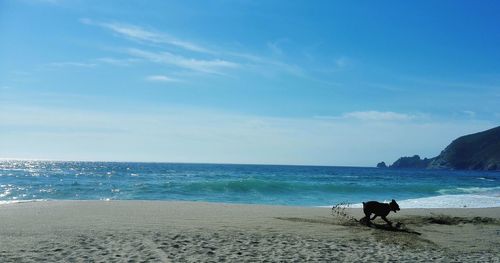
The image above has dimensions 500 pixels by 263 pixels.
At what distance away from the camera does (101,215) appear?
13422mm

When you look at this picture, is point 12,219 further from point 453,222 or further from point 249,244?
point 453,222

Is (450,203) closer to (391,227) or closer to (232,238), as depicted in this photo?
(391,227)

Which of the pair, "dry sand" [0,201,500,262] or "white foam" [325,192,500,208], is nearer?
"dry sand" [0,201,500,262]

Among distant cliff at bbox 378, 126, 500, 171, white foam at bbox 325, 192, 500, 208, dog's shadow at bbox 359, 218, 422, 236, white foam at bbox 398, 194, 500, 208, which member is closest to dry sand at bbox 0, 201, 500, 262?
dog's shadow at bbox 359, 218, 422, 236

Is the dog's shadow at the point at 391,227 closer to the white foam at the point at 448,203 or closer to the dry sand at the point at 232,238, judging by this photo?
the dry sand at the point at 232,238

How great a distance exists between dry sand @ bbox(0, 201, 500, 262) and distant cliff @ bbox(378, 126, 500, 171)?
459 ft

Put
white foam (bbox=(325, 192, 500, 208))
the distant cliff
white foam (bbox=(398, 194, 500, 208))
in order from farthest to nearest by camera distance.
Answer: the distant cliff → white foam (bbox=(398, 194, 500, 208)) → white foam (bbox=(325, 192, 500, 208))

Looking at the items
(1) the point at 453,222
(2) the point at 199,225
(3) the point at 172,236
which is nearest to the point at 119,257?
(3) the point at 172,236

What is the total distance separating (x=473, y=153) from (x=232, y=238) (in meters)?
156

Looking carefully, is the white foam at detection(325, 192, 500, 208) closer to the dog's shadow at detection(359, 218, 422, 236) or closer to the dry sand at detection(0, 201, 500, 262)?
the dry sand at detection(0, 201, 500, 262)

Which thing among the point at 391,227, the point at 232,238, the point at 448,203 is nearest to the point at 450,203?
the point at 448,203

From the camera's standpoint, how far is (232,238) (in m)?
9.49

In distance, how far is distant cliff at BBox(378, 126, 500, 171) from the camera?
13761 cm

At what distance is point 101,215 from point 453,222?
35.1 feet
